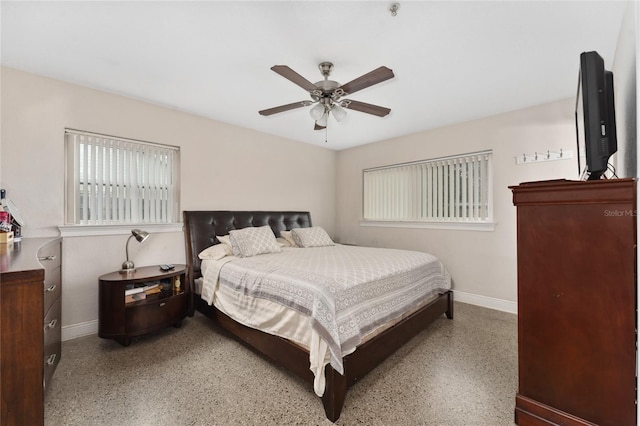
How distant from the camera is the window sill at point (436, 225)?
3.51m

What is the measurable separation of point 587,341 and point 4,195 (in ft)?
13.1

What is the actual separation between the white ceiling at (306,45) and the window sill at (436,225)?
149 centimetres

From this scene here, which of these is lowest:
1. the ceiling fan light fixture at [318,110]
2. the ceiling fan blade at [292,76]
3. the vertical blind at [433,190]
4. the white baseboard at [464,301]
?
the white baseboard at [464,301]

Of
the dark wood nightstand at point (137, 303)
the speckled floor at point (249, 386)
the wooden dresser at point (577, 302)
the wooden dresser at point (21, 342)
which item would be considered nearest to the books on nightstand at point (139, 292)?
the dark wood nightstand at point (137, 303)

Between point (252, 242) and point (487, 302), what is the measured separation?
9.98 feet

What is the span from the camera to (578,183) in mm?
1313

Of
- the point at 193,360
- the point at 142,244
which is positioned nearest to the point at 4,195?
the point at 142,244

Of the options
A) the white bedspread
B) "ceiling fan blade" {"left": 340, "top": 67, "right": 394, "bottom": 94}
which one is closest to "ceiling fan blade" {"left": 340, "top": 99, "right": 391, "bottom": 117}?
"ceiling fan blade" {"left": 340, "top": 67, "right": 394, "bottom": 94}

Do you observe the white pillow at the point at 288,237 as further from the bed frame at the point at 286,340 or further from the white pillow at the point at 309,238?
the bed frame at the point at 286,340

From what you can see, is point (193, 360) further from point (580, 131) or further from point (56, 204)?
point (580, 131)

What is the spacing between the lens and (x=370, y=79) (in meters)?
1.93

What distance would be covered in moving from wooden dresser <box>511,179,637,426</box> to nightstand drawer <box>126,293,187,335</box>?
9.18 ft

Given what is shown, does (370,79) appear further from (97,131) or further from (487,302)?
(487,302)

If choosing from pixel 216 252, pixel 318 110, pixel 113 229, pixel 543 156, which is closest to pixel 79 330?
pixel 113 229
